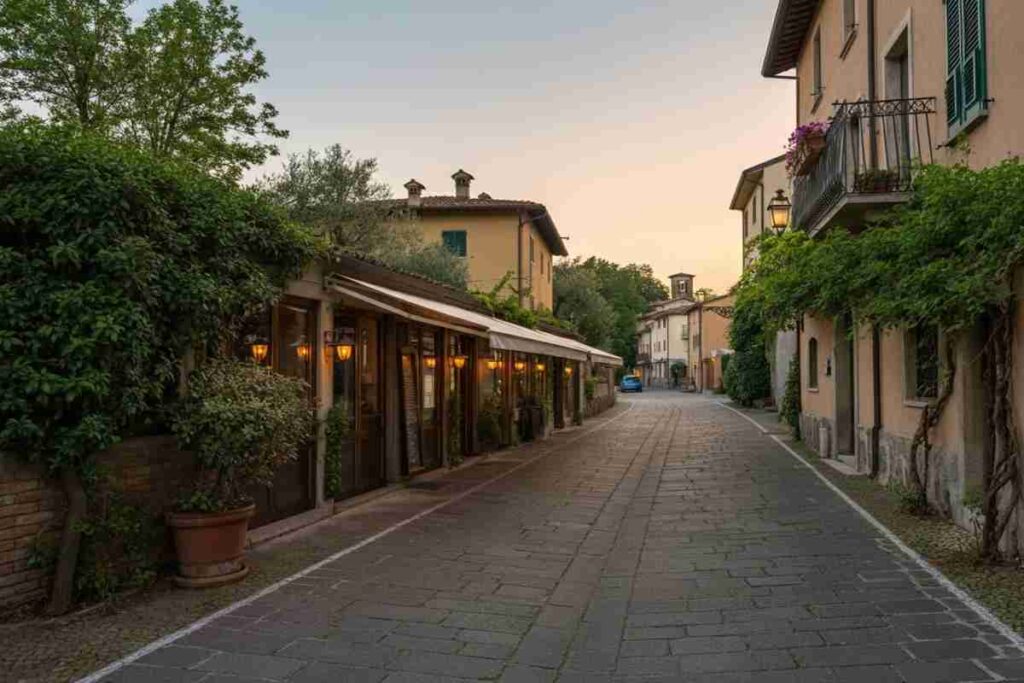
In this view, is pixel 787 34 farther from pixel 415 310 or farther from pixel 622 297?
pixel 622 297

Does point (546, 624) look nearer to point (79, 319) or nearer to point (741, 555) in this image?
point (741, 555)

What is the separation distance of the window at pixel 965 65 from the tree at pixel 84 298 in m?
7.27

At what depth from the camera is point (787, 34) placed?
1647 centimetres

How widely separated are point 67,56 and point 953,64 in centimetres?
2355

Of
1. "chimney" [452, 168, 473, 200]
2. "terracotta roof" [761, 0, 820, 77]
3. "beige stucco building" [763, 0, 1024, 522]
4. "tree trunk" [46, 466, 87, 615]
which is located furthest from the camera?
"chimney" [452, 168, 473, 200]

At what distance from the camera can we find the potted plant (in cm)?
567

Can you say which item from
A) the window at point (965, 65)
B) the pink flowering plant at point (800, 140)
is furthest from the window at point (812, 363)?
the window at point (965, 65)

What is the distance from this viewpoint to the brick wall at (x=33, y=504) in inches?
191

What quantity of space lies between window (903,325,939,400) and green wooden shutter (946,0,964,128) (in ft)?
7.89

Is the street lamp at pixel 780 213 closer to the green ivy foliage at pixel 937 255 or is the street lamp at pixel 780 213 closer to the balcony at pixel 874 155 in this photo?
the balcony at pixel 874 155

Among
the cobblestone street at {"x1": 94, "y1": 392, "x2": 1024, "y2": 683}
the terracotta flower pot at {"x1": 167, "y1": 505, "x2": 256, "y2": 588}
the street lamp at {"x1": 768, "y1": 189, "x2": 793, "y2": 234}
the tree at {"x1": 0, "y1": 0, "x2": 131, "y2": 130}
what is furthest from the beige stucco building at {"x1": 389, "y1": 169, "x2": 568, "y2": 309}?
the terracotta flower pot at {"x1": 167, "y1": 505, "x2": 256, "y2": 588}

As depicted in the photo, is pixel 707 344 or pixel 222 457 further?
pixel 707 344

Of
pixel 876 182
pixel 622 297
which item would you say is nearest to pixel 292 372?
pixel 876 182

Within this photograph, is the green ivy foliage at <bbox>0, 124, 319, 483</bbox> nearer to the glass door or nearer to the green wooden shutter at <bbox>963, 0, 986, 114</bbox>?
the glass door
